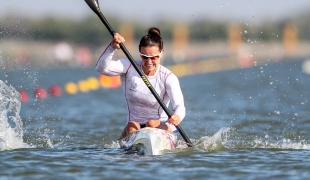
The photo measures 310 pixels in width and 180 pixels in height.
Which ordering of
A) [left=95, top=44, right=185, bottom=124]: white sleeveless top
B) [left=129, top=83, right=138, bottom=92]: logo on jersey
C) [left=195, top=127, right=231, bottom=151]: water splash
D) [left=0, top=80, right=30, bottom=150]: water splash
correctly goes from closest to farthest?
[left=95, top=44, right=185, bottom=124]: white sleeveless top → [left=129, top=83, right=138, bottom=92]: logo on jersey → [left=195, top=127, right=231, bottom=151]: water splash → [left=0, top=80, right=30, bottom=150]: water splash

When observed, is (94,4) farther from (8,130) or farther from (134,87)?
(8,130)

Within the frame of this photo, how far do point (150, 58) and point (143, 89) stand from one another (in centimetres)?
50

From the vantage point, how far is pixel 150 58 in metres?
10.2

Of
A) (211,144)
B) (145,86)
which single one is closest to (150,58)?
(145,86)

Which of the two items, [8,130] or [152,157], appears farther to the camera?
[8,130]

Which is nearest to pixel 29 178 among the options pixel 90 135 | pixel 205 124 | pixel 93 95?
pixel 90 135

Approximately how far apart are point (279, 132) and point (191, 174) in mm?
5804

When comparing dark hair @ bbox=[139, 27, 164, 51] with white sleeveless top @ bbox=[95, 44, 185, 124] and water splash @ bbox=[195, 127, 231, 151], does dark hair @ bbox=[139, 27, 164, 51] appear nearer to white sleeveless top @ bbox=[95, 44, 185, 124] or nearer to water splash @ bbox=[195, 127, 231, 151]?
white sleeveless top @ bbox=[95, 44, 185, 124]

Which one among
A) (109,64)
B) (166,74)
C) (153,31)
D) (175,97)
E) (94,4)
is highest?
(94,4)

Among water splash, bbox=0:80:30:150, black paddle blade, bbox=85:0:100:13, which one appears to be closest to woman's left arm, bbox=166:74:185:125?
black paddle blade, bbox=85:0:100:13

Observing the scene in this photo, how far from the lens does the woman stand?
10.2 meters

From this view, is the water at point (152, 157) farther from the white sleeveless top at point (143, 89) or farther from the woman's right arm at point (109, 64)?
the woman's right arm at point (109, 64)

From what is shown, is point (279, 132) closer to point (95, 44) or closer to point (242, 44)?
point (95, 44)

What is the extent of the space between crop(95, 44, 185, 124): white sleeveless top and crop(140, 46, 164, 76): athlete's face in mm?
90
